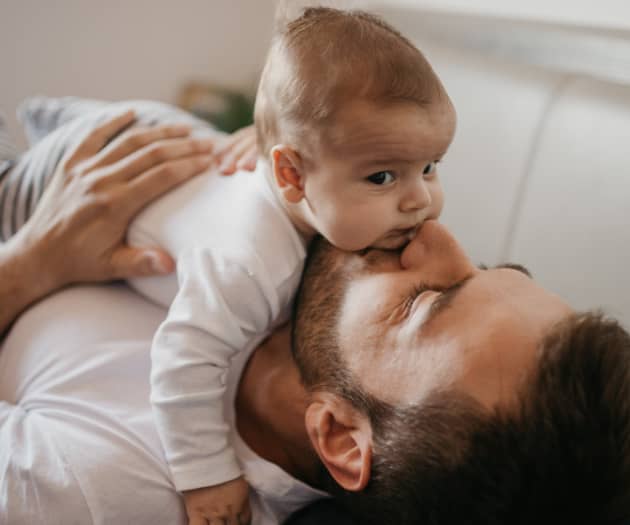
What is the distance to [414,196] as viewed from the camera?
75cm

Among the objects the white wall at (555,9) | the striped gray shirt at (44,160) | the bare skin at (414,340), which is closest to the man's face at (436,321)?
the bare skin at (414,340)

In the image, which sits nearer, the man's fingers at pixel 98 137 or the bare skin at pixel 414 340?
the bare skin at pixel 414 340

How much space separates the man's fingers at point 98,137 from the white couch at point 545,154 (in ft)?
2.07

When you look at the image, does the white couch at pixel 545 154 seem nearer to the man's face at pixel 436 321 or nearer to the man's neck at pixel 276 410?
the man's face at pixel 436 321

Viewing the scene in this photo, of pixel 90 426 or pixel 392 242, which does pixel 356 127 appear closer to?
pixel 392 242

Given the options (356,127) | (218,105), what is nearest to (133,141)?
(356,127)

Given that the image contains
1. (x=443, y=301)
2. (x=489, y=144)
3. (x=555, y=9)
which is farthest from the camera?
(x=555, y=9)

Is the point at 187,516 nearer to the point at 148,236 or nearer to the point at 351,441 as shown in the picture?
the point at 351,441

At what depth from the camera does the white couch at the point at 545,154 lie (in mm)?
1009

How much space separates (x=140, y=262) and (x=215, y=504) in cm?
38

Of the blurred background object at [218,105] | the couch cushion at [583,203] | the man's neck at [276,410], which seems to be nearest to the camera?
the man's neck at [276,410]

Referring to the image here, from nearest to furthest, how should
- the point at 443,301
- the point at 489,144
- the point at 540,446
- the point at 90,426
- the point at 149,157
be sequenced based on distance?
the point at 540,446 < the point at 443,301 < the point at 90,426 < the point at 149,157 < the point at 489,144

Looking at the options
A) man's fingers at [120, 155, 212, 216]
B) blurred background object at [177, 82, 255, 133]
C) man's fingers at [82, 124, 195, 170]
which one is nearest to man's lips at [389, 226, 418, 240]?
man's fingers at [120, 155, 212, 216]

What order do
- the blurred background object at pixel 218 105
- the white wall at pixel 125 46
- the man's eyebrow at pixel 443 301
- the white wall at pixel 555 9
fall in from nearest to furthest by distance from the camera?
the man's eyebrow at pixel 443 301 < the white wall at pixel 555 9 < the white wall at pixel 125 46 < the blurred background object at pixel 218 105
